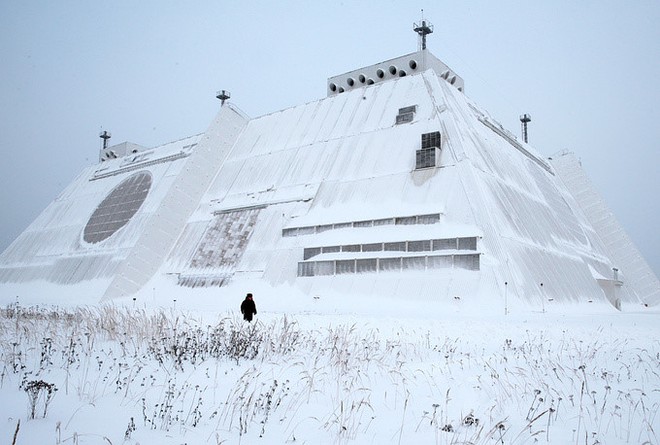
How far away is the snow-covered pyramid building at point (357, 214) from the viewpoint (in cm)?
2919

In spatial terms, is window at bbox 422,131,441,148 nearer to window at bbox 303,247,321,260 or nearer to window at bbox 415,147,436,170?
window at bbox 415,147,436,170

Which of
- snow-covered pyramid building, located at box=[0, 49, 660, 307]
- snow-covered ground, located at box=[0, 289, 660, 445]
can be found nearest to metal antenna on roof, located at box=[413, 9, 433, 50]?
snow-covered pyramid building, located at box=[0, 49, 660, 307]

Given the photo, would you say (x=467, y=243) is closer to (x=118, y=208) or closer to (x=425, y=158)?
(x=425, y=158)

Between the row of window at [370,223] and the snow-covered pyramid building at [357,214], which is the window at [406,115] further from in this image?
the row of window at [370,223]

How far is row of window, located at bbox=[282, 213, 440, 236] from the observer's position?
2991 cm

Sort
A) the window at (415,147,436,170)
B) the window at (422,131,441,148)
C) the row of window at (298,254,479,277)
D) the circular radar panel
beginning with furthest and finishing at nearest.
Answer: the circular radar panel, the window at (422,131,441,148), the window at (415,147,436,170), the row of window at (298,254,479,277)

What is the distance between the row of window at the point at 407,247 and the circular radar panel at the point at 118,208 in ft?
72.4

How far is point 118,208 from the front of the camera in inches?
1929

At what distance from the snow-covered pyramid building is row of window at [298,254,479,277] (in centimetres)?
8

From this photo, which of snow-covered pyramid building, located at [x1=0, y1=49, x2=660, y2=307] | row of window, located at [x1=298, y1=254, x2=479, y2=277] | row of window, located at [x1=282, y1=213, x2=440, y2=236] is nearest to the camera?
row of window, located at [x1=298, y1=254, x2=479, y2=277]

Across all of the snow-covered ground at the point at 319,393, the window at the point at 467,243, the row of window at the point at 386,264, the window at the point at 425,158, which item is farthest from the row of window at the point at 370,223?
the snow-covered ground at the point at 319,393

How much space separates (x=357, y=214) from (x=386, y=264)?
433 cm

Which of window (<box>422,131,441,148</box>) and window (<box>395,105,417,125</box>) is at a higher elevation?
window (<box>395,105,417,125</box>)

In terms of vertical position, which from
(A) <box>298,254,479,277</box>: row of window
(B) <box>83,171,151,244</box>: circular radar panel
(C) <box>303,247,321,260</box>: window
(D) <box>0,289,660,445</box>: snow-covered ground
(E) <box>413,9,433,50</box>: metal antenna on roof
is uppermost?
(E) <box>413,9,433,50</box>: metal antenna on roof
